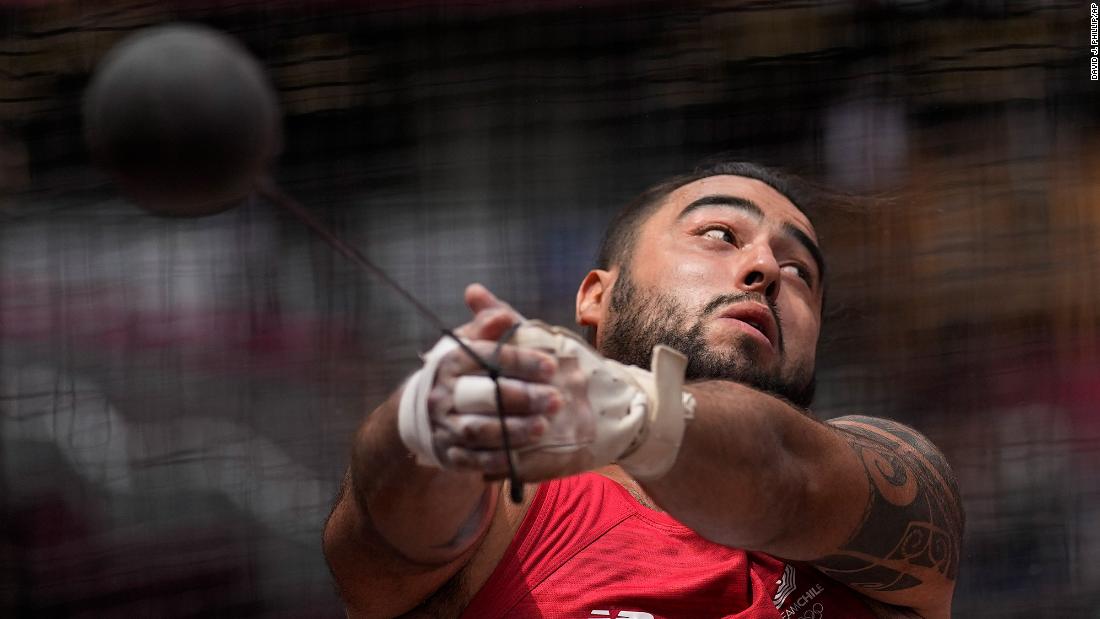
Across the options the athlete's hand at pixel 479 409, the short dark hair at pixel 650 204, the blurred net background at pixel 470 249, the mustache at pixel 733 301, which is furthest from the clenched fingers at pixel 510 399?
the blurred net background at pixel 470 249

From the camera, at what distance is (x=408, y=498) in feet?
4.77

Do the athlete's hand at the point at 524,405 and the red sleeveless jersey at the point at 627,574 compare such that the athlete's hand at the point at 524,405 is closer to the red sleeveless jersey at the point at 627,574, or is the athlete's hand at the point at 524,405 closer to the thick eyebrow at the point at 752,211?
the red sleeveless jersey at the point at 627,574

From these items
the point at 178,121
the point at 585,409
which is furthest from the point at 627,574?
the point at 178,121

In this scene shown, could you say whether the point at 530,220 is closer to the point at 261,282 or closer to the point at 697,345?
the point at 261,282

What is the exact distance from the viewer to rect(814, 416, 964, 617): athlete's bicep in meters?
1.73

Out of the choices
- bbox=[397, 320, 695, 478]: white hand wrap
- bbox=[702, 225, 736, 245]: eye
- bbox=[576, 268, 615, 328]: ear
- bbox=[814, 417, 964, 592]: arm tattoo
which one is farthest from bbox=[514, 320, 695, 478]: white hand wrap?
bbox=[576, 268, 615, 328]: ear

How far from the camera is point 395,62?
350 centimetres

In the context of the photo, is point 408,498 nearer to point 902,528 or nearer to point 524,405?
point 524,405

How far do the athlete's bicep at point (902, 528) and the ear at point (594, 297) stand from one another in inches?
20.1

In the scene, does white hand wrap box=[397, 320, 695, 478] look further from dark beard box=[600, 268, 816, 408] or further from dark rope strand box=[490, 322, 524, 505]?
dark beard box=[600, 268, 816, 408]

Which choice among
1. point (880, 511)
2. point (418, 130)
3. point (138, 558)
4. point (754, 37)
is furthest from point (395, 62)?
point (880, 511)

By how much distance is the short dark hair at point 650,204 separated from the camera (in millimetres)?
2343

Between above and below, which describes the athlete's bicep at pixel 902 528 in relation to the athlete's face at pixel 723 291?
below

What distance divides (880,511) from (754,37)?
2.01m
